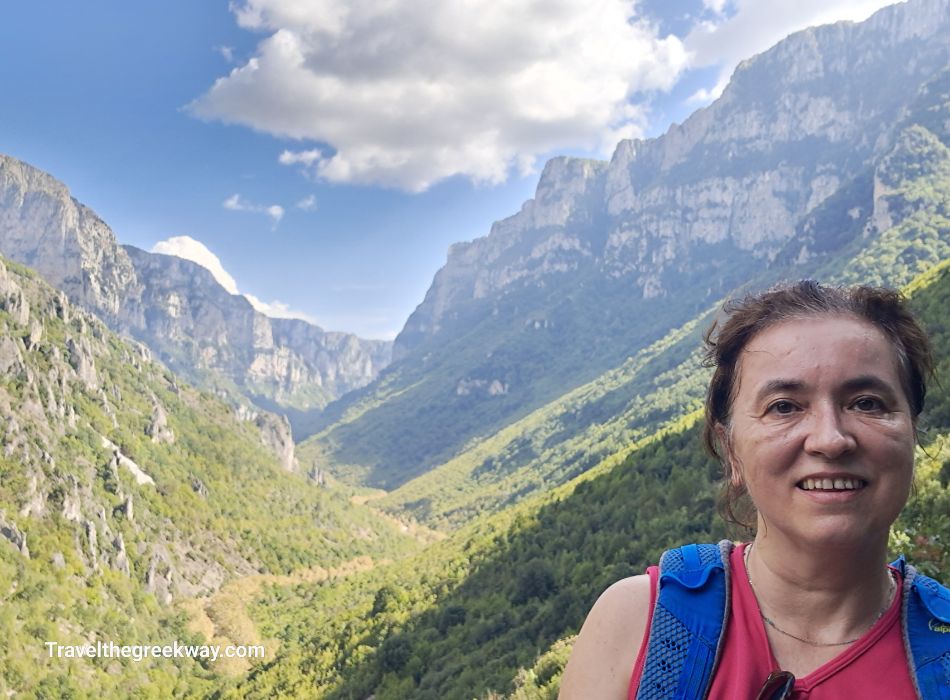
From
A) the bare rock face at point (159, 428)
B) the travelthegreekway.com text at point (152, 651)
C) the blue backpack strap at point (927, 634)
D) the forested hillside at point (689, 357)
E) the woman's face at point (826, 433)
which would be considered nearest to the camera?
the blue backpack strap at point (927, 634)

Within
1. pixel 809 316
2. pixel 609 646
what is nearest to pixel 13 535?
pixel 609 646

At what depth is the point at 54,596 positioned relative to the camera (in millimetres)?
58844

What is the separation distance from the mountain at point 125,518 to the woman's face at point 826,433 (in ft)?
203

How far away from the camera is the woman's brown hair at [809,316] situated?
230 centimetres

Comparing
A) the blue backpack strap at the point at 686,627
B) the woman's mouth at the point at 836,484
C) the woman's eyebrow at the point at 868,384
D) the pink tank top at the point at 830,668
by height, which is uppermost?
the woman's eyebrow at the point at 868,384

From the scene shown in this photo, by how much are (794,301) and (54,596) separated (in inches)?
2976

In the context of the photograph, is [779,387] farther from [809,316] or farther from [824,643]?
[824,643]

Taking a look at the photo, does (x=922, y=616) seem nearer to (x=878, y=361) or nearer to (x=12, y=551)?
(x=878, y=361)

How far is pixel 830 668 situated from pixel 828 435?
2.51 feet

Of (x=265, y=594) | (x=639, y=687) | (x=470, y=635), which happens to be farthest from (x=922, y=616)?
(x=265, y=594)

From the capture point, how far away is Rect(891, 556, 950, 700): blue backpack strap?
1.87 metres

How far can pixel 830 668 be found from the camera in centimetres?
193

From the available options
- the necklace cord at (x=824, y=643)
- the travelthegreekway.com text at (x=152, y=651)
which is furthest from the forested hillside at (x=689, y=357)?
the necklace cord at (x=824, y=643)

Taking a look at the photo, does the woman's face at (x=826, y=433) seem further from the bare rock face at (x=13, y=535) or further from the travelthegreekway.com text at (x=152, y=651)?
the bare rock face at (x=13, y=535)
